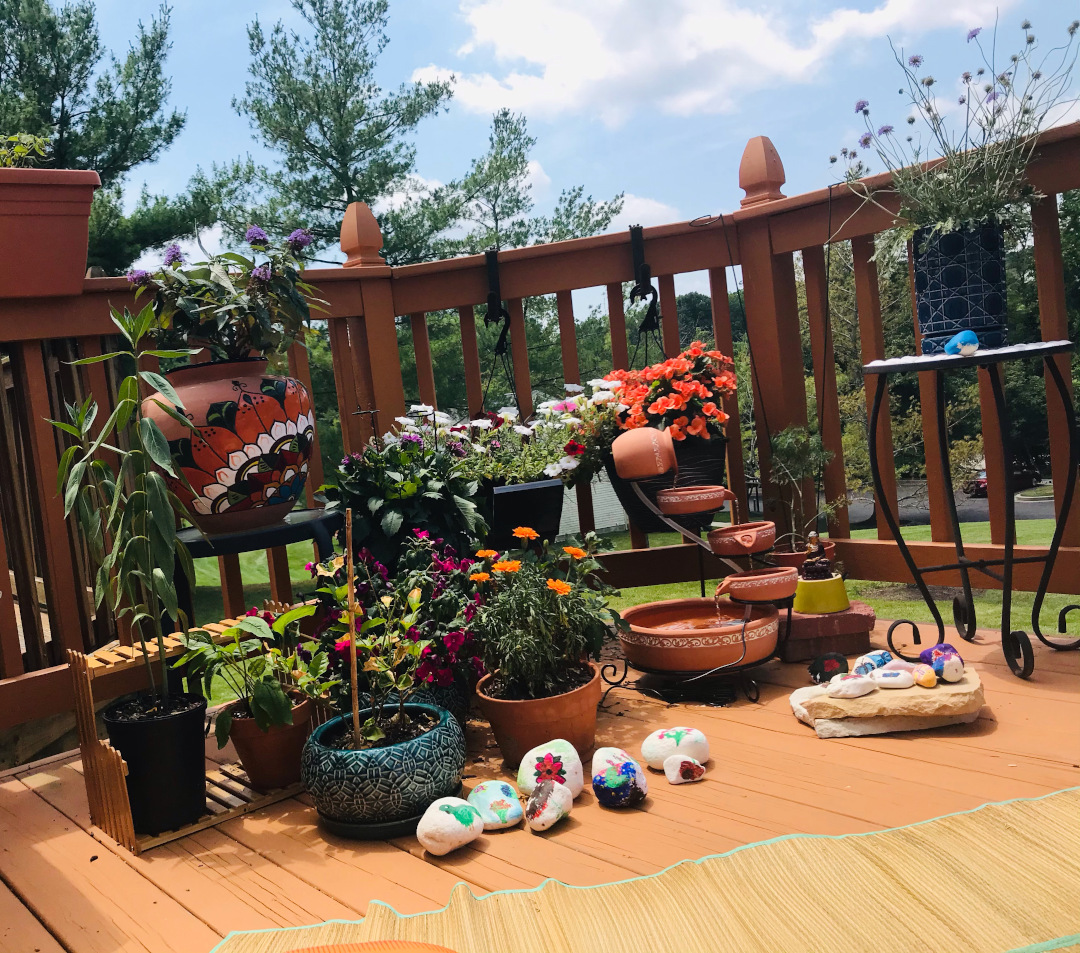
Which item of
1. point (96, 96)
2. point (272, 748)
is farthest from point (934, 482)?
point (96, 96)

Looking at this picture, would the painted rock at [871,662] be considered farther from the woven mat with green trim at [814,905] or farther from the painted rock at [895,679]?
the woven mat with green trim at [814,905]

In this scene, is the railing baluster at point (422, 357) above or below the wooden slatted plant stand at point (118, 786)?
above

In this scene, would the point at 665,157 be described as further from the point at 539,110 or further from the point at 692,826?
the point at 539,110

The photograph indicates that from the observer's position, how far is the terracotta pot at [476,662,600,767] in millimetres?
1930

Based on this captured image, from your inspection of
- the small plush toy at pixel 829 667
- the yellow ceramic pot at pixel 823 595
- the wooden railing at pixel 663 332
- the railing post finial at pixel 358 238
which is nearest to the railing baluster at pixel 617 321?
the wooden railing at pixel 663 332

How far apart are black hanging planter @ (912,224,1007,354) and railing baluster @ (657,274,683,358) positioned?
1.03 meters

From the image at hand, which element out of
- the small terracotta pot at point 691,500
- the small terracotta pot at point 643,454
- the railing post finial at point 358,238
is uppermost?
the railing post finial at point 358,238

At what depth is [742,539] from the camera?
8.04ft

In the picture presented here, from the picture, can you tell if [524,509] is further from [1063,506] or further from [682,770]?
[1063,506]

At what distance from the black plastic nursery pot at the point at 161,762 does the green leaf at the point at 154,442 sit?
0.51 metres

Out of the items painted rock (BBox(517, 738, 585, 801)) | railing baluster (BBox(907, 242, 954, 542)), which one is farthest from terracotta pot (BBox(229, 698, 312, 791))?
railing baluster (BBox(907, 242, 954, 542))

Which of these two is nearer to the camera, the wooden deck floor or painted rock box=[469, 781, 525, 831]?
the wooden deck floor

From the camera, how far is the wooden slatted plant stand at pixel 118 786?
1.72 meters

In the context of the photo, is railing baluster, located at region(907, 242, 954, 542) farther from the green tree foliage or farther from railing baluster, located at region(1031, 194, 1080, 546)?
the green tree foliage
